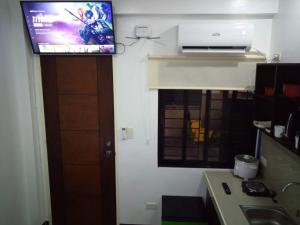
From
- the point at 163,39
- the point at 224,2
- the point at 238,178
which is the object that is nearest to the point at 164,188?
the point at 238,178

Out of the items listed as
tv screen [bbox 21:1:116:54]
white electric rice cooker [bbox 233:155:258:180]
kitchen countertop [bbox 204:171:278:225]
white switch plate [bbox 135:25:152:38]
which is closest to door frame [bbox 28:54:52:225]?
tv screen [bbox 21:1:116:54]

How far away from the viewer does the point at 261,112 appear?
2088 millimetres

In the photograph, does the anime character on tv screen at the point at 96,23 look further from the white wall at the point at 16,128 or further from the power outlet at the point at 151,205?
the power outlet at the point at 151,205

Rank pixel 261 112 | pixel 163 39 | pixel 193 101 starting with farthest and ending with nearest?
1. pixel 193 101
2. pixel 163 39
3. pixel 261 112

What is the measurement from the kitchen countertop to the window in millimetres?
282

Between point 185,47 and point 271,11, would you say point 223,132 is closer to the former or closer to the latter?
point 185,47

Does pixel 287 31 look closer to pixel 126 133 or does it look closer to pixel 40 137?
pixel 126 133

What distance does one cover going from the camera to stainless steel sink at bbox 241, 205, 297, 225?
179 centimetres

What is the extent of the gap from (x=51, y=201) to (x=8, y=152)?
85 cm

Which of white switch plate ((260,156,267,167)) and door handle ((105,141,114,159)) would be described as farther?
door handle ((105,141,114,159))

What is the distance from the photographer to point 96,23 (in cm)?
207

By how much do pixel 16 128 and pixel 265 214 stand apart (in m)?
2.51

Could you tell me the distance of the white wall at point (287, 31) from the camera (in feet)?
5.91

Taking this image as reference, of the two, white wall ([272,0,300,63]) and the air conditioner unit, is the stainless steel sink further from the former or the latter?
the air conditioner unit
